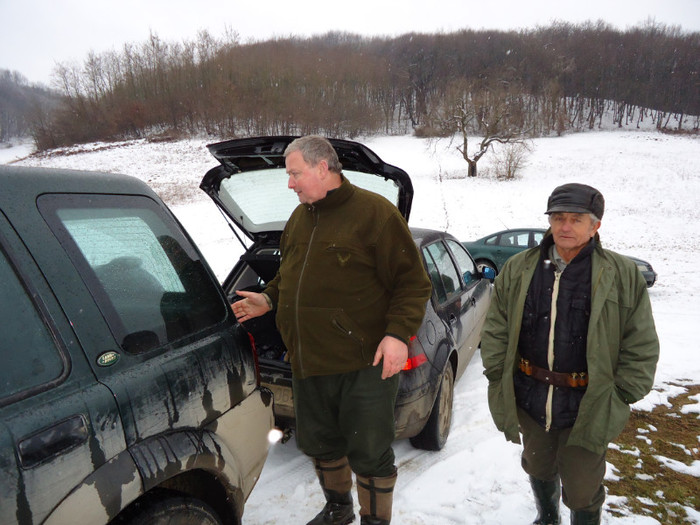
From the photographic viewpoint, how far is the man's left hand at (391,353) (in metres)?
1.76

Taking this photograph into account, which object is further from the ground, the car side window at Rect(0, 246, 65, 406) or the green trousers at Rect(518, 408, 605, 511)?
the car side window at Rect(0, 246, 65, 406)

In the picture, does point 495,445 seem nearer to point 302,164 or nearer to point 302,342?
point 302,342

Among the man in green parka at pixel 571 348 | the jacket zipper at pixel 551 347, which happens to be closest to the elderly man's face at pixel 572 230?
the man in green parka at pixel 571 348

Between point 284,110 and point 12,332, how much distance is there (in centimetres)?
4972

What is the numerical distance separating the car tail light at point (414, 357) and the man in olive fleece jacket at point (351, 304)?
0.46 metres

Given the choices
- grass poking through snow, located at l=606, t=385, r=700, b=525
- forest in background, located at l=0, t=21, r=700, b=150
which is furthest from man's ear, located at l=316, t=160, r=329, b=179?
forest in background, located at l=0, t=21, r=700, b=150

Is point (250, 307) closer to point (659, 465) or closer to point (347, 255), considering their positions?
point (347, 255)

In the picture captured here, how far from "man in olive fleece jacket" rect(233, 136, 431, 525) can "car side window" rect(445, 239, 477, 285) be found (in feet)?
6.67

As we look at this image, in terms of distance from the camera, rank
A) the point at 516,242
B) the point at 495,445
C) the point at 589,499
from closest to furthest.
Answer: the point at 589,499 → the point at 495,445 → the point at 516,242

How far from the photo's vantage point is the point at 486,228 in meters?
16.4

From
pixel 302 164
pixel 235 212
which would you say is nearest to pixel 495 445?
pixel 302 164

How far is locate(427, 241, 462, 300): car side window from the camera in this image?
3.29 m

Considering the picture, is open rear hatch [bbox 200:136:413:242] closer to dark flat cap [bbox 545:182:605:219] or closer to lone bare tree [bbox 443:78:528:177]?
dark flat cap [bbox 545:182:605:219]

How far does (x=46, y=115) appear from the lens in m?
47.6
